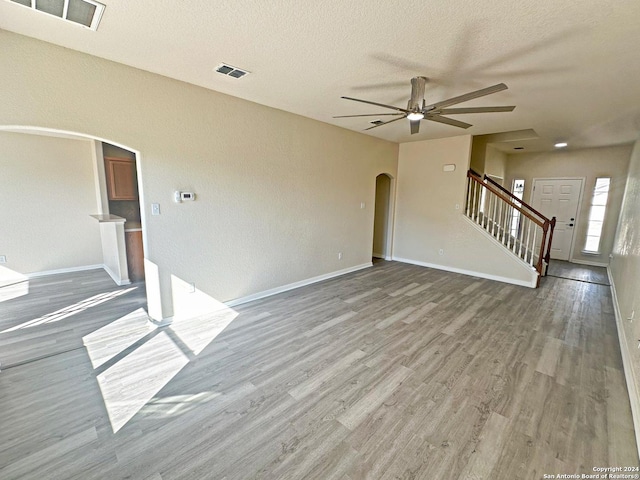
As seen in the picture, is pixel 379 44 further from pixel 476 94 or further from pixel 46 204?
pixel 46 204

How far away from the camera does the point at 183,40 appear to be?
2311 mm

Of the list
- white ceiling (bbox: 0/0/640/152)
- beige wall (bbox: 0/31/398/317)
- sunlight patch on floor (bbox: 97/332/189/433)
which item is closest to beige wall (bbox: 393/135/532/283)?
beige wall (bbox: 0/31/398/317)

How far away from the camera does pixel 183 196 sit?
331cm

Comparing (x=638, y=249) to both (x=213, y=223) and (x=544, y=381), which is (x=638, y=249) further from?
(x=213, y=223)

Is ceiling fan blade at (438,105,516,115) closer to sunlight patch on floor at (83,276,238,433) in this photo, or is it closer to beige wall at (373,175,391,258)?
sunlight patch on floor at (83,276,238,433)

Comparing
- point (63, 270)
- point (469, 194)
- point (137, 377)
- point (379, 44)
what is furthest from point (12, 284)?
point (469, 194)

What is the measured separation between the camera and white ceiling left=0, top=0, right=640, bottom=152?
188 centimetres

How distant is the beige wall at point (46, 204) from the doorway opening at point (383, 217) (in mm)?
6154

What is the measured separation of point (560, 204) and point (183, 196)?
858 cm

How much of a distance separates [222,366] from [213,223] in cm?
180

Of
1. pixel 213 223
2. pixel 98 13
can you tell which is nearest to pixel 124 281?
pixel 213 223

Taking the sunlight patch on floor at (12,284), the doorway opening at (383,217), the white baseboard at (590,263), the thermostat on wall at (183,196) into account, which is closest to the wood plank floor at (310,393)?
the sunlight patch on floor at (12,284)

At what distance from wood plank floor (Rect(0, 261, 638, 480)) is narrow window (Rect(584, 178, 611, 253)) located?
161 inches

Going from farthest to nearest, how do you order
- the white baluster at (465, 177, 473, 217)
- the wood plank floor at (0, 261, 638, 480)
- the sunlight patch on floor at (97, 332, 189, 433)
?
the white baluster at (465, 177, 473, 217), the sunlight patch on floor at (97, 332, 189, 433), the wood plank floor at (0, 261, 638, 480)
